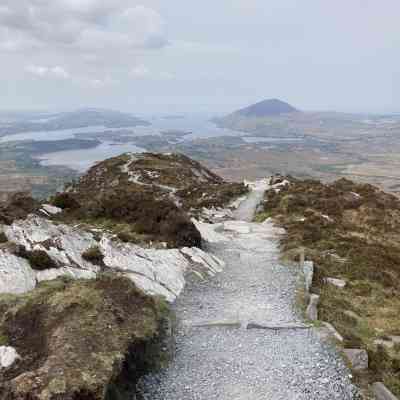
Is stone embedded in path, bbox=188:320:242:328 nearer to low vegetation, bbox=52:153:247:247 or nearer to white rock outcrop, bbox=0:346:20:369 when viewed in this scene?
white rock outcrop, bbox=0:346:20:369

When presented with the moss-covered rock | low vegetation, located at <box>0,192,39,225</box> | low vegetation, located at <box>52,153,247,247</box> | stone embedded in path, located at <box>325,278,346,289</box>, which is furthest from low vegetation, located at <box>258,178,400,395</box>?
low vegetation, located at <box>0,192,39,225</box>

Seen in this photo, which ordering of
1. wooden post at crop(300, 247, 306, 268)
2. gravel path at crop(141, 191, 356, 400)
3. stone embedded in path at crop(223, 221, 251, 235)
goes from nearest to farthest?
gravel path at crop(141, 191, 356, 400) < wooden post at crop(300, 247, 306, 268) < stone embedded in path at crop(223, 221, 251, 235)

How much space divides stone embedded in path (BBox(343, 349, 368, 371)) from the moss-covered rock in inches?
267

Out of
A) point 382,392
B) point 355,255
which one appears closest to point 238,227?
point 355,255

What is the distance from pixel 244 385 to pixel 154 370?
307 cm

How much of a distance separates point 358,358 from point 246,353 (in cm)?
390

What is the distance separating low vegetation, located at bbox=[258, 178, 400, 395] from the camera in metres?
15.8

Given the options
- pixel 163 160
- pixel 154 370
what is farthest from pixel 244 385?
pixel 163 160

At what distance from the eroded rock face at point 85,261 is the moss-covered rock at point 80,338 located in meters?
1.36

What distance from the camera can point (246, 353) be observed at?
46.9 ft

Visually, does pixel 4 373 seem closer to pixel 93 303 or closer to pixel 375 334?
pixel 93 303

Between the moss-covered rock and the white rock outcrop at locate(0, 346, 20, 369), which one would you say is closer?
the moss-covered rock

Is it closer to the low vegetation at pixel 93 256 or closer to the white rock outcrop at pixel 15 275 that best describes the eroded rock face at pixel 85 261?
the white rock outcrop at pixel 15 275

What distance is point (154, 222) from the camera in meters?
26.9
